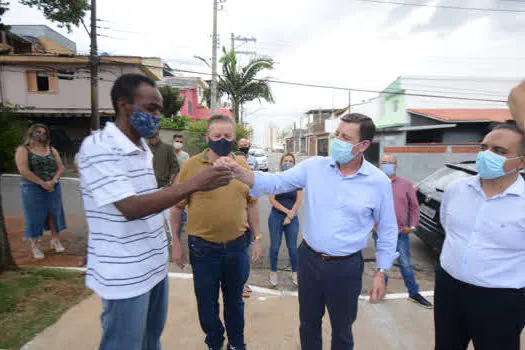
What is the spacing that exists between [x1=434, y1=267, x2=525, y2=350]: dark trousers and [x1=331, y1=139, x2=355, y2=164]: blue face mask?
1.00 m

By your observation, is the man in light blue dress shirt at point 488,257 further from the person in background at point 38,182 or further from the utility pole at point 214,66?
the utility pole at point 214,66

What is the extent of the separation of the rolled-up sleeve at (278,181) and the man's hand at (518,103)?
131 cm

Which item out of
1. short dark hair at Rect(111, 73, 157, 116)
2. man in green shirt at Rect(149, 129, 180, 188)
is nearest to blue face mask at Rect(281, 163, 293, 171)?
man in green shirt at Rect(149, 129, 180, 188)

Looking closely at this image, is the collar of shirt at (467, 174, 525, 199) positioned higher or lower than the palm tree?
lower

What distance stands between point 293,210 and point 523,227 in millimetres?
2460

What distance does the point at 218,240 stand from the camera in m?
2.23

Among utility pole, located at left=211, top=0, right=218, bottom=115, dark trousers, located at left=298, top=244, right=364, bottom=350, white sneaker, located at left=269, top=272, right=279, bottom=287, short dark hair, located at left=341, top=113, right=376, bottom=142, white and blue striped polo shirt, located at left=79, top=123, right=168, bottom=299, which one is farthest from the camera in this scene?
utility pole, located at left=211, top=0, right=218, bottom=115

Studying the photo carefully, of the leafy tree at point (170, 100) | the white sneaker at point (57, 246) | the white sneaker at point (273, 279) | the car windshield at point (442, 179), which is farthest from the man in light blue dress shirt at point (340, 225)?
the leafy tree at point (170, 100)

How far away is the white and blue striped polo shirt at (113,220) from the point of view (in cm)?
138

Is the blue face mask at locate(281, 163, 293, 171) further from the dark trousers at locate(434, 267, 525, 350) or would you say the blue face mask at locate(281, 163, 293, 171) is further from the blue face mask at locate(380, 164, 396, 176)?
the dark trousers at locate(434, 267, 525, 350)

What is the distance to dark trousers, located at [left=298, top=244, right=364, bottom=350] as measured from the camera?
6.64 feet

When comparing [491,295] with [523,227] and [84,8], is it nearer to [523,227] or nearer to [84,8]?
[523,227]

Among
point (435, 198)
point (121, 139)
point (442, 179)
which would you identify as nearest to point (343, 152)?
point (121, 139)

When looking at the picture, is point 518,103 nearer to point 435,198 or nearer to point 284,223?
point 284,223
